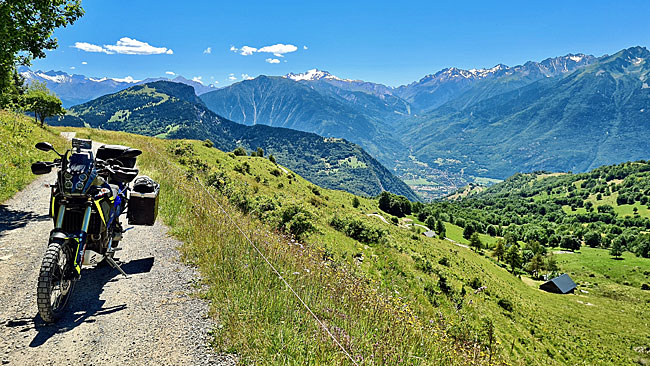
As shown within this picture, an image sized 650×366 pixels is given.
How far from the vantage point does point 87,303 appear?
224 inches

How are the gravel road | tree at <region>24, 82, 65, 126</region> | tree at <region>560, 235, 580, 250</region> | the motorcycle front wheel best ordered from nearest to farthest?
the gravel road
the motorcycle front wheel
tree at <region>24, 82, 65, 126</region>
tree at <region>560, 235, 580, 250</region>

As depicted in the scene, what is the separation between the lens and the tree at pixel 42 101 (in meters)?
36.1

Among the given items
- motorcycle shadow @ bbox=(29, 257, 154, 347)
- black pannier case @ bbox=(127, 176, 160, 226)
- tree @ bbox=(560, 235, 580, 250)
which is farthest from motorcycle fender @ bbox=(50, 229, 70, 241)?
tree @ bbox=(560, 235, 580, 250)

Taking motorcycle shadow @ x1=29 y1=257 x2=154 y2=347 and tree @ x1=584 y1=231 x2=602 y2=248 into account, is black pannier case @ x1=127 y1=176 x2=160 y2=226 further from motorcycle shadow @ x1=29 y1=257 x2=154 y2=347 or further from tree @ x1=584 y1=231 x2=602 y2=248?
tree @ x1=584 y1=231 x2=602 y2=248

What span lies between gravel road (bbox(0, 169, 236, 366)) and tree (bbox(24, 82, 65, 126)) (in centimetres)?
3867

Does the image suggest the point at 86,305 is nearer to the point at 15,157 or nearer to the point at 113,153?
the point at 113,153

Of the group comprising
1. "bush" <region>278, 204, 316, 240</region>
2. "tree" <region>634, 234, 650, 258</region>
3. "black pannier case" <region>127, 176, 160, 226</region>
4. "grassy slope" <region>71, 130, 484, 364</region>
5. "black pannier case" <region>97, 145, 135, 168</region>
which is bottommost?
"tree" <region>634, 234, 650, 258</region>

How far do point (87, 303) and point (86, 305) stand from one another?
0.08 metres

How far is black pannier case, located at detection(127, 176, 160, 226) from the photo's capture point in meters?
8.12

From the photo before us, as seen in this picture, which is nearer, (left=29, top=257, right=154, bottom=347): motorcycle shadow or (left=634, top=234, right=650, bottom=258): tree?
(left=29, top=257, right=154, bottom=347): motorcycle shadow

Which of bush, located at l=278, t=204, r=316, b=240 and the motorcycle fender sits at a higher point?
the motorcycle fender

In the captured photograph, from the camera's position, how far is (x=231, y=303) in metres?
5.55

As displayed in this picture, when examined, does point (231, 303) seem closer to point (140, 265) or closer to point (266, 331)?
point (266, 331)

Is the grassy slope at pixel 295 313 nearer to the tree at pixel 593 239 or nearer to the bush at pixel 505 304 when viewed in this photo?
the bush at pixel 505 304
